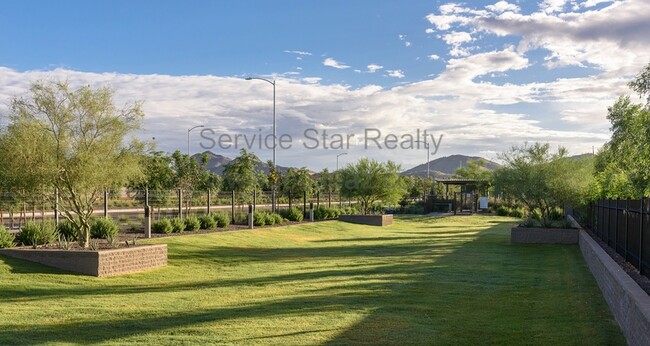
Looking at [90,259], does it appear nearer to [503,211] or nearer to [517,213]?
[517,213]

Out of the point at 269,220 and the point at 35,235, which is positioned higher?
the point at 35,235

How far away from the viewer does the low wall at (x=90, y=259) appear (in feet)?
52.8

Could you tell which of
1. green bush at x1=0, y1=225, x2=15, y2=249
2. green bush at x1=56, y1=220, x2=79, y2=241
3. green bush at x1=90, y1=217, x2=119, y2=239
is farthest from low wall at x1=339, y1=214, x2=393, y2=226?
green bush at x1=0, y1=225, x2=15, y2=249

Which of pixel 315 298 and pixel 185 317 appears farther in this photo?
pixel 315 298

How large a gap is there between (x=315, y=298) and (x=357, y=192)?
117ft

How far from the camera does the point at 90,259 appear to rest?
1609 cm

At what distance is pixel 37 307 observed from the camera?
1186cm

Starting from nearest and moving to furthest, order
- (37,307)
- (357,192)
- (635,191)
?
1. (37,307)
2. (635,191)
3. (357,192)

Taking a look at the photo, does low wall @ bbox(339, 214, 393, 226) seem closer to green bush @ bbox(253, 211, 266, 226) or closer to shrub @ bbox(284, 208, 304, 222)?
shrub @ bbox(284, 208, 304, 222)

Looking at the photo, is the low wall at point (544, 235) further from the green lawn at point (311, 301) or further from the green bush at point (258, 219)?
the green bush at point (258, 219)

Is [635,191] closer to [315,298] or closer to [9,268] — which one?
[315,298]

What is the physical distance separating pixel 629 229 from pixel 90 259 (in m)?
13.4

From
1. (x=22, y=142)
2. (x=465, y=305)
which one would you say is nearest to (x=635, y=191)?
(x=465, y=305)

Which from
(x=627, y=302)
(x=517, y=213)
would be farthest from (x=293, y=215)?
(x=627, y=302)
